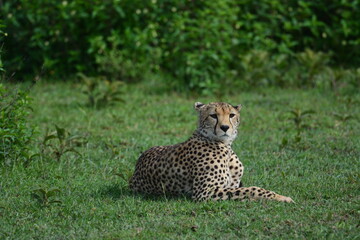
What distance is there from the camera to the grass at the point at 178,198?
484 cm

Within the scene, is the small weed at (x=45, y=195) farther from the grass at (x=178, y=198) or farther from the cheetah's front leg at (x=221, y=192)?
the cheetah's front leg at (x=221, y=192)

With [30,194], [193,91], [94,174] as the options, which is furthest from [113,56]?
[30,194]

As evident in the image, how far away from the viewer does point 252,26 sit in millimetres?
11875

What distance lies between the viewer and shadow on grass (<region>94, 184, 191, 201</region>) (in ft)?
18.9

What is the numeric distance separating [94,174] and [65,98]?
444 centimetres

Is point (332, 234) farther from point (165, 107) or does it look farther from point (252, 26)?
point (252, 26)

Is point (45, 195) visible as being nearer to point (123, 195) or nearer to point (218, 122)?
point (123, 195)

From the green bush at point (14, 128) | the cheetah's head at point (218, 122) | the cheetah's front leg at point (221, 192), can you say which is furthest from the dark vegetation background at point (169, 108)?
the cheetah's head at point (218, 122)

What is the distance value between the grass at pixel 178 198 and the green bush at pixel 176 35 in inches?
31.2

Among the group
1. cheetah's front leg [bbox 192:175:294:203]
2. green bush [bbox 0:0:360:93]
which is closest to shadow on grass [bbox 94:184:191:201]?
cheetah's front leg [bbox 192:175:294:203]

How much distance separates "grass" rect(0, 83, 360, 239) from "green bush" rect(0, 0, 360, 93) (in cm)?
79

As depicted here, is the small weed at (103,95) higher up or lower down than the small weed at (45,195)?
higher up

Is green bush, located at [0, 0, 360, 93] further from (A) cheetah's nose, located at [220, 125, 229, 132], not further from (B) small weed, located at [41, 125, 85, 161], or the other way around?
(A) cheetah's nose, located at [220, 125, 229, 132]

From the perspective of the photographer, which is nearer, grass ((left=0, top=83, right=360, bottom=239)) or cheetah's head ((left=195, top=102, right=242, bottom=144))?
grass ((left=0, top=83, right=360, bottom=239))
